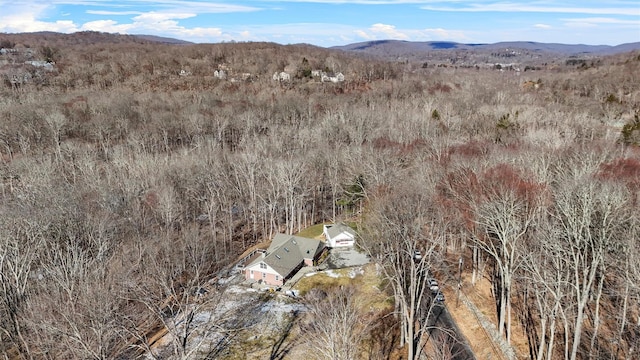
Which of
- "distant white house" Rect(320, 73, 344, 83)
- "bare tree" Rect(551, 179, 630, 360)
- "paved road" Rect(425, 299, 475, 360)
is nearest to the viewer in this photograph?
"bare tree" Rect(551, 179, 630, 360)

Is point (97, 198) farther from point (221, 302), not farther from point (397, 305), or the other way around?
point (397, 305)

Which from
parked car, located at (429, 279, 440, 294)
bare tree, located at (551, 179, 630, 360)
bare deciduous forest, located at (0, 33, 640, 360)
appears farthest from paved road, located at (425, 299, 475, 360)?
bare tree, located at (551, 179, 630, 360)

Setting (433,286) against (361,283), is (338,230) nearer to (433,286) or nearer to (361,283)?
(361,283)

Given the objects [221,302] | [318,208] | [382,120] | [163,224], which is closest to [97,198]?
[163,224]

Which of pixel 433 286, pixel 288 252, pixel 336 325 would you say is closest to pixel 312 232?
pixel 288 252

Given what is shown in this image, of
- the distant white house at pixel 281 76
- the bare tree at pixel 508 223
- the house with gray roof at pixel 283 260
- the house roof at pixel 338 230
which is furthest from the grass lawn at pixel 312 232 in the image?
the distant white house at pixel 281 76

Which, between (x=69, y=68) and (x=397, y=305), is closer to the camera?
(x=397, y=305)

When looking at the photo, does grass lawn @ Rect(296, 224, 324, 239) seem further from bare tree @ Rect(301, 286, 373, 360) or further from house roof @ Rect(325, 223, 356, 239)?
bare tree @ Rect(301, 286, 373, 360)

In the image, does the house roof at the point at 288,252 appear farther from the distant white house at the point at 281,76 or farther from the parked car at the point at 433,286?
the distant white house at the point at 281,76

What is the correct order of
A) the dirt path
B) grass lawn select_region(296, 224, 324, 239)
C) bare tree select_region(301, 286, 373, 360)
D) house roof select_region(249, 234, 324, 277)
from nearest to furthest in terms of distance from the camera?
bare tree select_region(301, 286, 373, 360) < the dirt path < house roof select_region(249, 234, 324, 277) < grass lawn select_region(296, 224, 324, 239)
